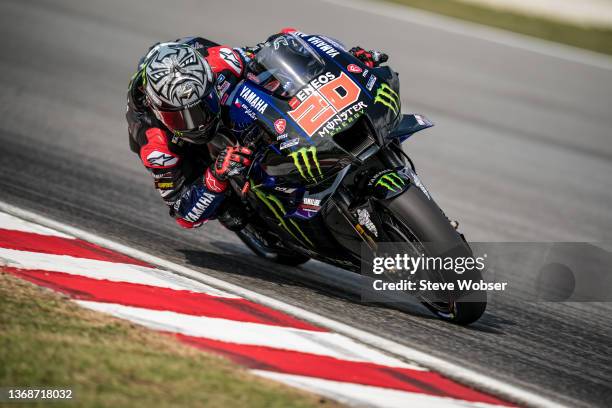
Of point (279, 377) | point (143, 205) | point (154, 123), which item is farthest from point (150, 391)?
point (143, 205)

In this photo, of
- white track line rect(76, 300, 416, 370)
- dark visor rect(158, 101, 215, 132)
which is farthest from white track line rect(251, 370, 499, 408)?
dark visor rect(158, 101, 215, 132)

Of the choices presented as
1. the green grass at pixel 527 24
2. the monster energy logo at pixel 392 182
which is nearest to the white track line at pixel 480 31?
the green grass at pixel 527 24

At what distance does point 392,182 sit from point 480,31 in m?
11.3

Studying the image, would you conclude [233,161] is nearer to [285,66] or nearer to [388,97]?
[285,66]

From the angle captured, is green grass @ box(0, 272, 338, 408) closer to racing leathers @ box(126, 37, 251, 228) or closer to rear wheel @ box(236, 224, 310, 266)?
racing leathers @ box(126, 37, 251, 228)

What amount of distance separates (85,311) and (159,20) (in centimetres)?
1148

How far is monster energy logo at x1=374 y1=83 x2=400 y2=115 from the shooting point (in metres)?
5.39

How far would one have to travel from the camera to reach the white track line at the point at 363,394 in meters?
3.91

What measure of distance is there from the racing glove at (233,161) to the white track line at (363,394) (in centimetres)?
189

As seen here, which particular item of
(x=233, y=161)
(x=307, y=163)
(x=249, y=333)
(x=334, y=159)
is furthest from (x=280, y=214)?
(x=249, y=333)

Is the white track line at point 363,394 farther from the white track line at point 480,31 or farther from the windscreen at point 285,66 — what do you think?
the white track line at point 480,31

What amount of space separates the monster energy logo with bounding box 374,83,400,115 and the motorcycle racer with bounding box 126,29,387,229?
1.97 feet

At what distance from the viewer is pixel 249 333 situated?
4.58 m

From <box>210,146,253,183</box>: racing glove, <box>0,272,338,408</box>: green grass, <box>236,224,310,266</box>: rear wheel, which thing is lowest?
<box>0,272,338,408</box>: green grass
